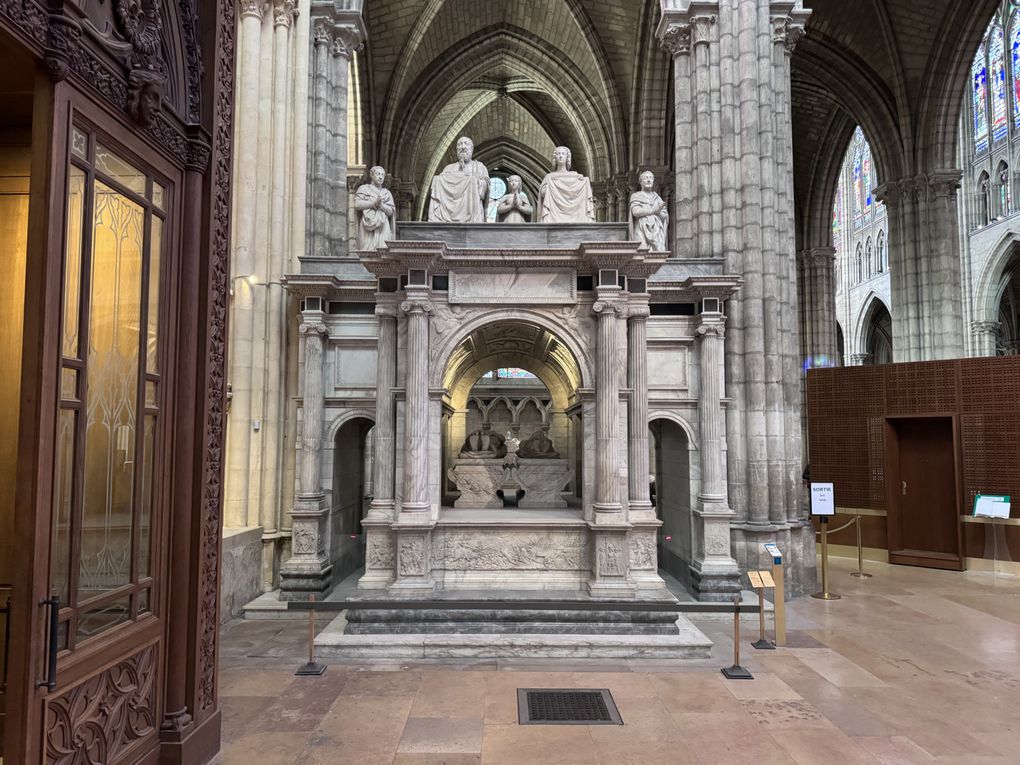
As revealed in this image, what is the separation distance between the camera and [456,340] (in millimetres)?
8109

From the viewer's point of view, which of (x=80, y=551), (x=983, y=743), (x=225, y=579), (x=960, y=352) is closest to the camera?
(x=80, y=551)

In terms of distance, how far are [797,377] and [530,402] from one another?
30.6 ft

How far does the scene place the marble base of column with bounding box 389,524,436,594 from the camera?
7609 mm

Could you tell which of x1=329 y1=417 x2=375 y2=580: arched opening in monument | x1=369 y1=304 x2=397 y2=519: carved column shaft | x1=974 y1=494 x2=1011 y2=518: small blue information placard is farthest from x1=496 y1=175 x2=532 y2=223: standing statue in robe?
x1=974 y1=494 x2=1011 y2=518: small blue information placard

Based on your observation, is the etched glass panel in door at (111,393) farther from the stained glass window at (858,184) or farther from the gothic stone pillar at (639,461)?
the stained glass window at (858,184)

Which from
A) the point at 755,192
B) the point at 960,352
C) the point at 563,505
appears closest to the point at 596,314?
the point at 563,505

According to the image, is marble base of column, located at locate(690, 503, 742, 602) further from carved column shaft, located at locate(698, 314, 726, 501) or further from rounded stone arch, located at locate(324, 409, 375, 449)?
rounded stone arch, located at locate(324, 409, 375, 449)

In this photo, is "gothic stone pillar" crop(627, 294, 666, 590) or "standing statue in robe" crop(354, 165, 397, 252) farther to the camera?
"standing statue in robe" crop(354, 165, 397, 252)

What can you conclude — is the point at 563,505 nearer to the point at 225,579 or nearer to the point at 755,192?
the point at 225,579

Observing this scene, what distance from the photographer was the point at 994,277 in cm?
2430

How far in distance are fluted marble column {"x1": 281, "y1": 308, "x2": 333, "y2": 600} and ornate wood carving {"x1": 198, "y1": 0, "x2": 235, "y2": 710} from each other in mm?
4877

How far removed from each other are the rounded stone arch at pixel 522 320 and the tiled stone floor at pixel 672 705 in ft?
10.8

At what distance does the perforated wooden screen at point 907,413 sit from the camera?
1167cm

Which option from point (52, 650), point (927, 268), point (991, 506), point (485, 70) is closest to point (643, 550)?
point (52, 650)
